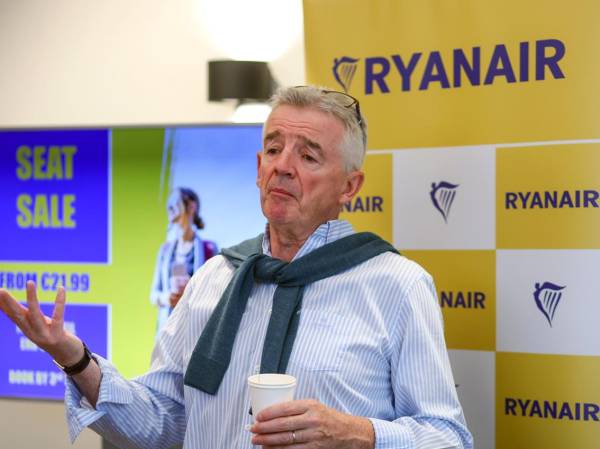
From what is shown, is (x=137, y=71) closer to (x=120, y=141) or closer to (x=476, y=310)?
(x=120, y=141)

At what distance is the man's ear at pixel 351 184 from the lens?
1696 mm

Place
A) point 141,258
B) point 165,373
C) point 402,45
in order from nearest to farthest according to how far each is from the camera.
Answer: point 165,373 → point 402,45 → point 141,258

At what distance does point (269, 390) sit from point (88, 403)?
54 cm

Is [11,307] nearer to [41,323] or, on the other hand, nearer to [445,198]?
[41,323]

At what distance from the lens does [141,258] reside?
11.3 feet

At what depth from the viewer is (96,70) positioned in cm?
345

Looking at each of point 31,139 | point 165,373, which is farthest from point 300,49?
point 165,373

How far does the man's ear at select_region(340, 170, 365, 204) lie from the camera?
170 centimetres

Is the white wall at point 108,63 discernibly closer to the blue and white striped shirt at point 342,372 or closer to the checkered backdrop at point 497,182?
the checkered backdrop at point 497,182

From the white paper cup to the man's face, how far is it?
1.48 ft

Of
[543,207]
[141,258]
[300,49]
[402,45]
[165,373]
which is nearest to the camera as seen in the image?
[165,373]

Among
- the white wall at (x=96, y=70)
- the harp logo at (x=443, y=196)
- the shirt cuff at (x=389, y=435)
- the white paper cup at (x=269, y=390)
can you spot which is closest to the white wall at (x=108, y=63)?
the white wall at (x=96, y=70)

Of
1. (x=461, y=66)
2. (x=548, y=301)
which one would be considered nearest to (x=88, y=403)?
(x=548, y=301)

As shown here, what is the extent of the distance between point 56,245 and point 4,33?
1052 mm
